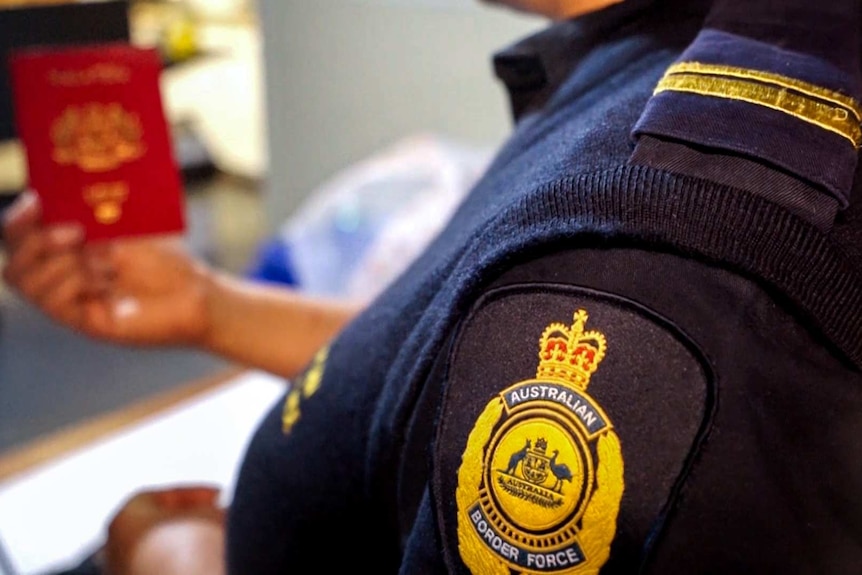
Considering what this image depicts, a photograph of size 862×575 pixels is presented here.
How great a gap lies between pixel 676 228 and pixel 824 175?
0.22ft

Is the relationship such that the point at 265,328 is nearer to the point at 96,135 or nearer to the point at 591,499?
the point at 96,135

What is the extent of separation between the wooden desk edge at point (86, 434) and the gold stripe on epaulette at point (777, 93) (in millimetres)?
853

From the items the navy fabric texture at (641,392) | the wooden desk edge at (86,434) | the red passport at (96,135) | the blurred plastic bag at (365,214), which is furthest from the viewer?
the blurred plastic bag at (365,214)

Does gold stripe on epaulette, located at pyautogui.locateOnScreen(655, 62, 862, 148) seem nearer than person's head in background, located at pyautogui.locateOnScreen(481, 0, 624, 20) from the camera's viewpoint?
Yes

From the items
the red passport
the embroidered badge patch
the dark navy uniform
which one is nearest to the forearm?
the red passport

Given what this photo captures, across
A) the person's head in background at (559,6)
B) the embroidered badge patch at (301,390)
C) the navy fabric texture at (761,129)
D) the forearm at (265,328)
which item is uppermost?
the person's head in background at (559,6)

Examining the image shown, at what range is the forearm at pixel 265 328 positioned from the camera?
713 mm

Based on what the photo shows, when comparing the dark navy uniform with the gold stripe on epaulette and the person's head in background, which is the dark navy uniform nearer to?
the gold stripe on epaulette

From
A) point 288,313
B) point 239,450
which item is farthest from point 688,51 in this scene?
point 239,450

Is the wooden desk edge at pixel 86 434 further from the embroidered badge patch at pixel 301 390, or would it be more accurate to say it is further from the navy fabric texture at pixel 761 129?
the navy fabric texture at pixel 761 129

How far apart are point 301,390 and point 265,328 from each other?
0.29 metres

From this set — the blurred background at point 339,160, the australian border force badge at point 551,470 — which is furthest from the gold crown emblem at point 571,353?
the blurred background at point 339,160

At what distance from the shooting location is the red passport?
1.97 ft

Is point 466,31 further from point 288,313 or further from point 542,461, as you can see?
point 542,461
